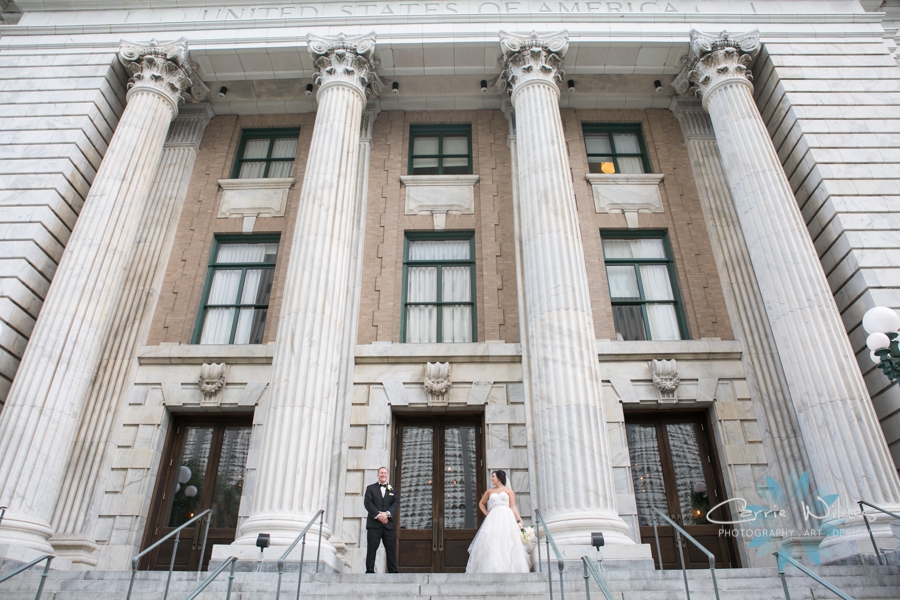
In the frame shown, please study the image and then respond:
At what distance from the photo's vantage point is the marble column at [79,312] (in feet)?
35.3

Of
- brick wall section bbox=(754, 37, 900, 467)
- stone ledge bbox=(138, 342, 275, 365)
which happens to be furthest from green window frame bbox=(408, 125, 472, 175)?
brick wall section bbox=(754, 37, 900, 467)

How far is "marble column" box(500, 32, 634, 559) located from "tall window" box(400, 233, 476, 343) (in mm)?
1565

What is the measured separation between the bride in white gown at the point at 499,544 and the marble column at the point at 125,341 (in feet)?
23.3

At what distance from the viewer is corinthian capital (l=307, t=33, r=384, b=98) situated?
51.2ft

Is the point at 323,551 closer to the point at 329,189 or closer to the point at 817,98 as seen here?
the point at 329,189

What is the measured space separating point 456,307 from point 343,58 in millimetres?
6713

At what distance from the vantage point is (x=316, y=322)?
12.0 metres

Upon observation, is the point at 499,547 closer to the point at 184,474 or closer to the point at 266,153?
the point at 184,474

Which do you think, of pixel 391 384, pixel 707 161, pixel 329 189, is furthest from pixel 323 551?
pixel 707 161

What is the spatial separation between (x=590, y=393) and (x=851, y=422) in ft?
14.2

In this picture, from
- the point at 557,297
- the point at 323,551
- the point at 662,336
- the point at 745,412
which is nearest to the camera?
the point at 323,551

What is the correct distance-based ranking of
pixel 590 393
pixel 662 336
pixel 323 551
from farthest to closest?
1. pixel 662 336
2. pixel 590 393
3. pixel 323 551

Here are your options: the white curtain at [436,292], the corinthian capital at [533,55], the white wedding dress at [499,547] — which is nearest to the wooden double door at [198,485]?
the white curtain at [436,292]

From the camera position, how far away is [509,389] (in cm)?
1380
